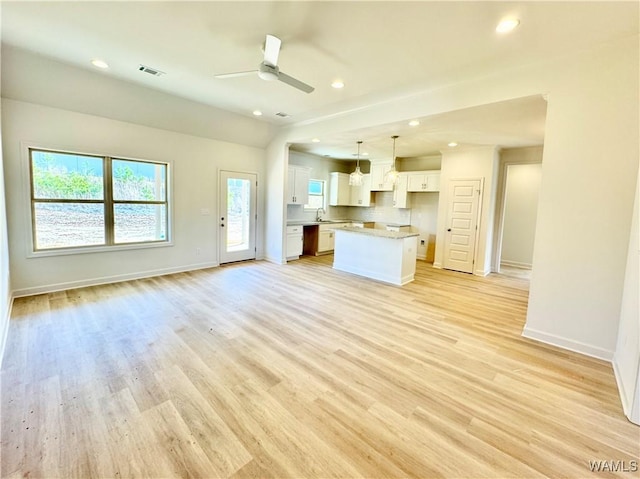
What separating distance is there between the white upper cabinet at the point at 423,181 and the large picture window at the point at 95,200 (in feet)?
18.8

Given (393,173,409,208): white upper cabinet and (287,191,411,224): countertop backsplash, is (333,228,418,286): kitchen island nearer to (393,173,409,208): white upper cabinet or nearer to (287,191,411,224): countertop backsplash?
(287,191,411,224): countertop backsplash

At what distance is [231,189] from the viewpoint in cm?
624

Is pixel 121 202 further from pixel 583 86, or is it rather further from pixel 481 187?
pixel 481 187

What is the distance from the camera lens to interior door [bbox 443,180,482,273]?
20.1ft

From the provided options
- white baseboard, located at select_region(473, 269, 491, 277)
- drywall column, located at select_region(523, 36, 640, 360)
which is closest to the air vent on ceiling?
drywall column, located at select_region(523, 36, 640, 360)

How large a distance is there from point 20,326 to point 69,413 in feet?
6.60

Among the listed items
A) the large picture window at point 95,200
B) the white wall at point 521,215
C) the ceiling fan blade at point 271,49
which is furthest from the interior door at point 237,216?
the white wall at point 521,215

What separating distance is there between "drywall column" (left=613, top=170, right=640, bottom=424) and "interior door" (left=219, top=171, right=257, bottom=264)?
6.08 m

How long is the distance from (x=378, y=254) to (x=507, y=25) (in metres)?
3.74

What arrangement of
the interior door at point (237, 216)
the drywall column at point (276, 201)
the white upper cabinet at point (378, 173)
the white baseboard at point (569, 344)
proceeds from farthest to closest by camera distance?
the white upper cabinet at point (378, 173), the drywall column at point (276, 201), the interior door at point (237, 216), the white baseboard at point (569, 344)

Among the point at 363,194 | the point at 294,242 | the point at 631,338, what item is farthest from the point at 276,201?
the point at 631,338

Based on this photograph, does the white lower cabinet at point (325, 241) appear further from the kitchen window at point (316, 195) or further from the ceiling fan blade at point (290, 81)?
the ceiling fan blade at point (290, 81)

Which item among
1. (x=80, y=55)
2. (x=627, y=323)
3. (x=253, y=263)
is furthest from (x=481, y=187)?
(x=80, y=55)

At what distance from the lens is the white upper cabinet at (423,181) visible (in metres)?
7.04
